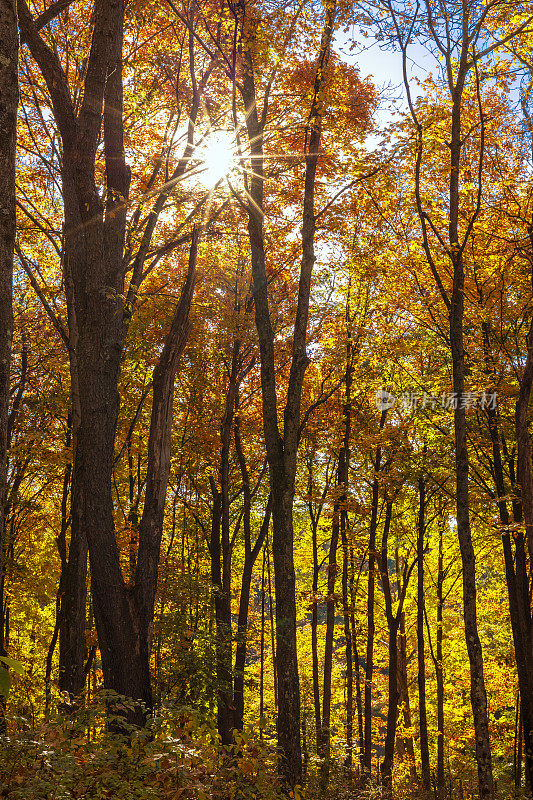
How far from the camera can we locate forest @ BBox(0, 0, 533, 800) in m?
6.92

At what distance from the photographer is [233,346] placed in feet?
53.3

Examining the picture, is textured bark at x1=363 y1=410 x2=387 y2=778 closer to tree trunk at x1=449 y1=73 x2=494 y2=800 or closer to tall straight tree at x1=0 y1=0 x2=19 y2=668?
tree trunk at x1=449 y1=73 x2=494 y2=800

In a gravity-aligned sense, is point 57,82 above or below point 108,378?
above

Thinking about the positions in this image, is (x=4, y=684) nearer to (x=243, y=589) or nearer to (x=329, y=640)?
(x=329, y=640)

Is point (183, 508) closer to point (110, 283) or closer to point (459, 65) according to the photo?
point (110, 283)

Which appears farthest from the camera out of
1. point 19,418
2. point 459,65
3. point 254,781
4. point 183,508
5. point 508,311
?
point 183,508

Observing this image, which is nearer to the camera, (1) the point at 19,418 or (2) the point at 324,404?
(1) the point at 19,418

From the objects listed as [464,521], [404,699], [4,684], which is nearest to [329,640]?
[464,521]

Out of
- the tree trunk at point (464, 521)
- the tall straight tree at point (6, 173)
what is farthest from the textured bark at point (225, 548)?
the tall straight tree at point (6, 173)

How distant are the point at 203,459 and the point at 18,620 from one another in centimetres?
1139

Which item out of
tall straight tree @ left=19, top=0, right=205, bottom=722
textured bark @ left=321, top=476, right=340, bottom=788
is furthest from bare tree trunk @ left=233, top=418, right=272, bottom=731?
tall straight tree @ left=19, top=0, right=205, bottom=722

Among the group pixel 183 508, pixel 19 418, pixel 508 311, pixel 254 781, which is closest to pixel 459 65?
pixel 508 311

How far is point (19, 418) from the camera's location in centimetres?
1563

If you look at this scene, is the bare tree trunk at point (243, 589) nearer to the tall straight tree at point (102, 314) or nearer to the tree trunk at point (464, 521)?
the tree trunk at point (464, 521)
